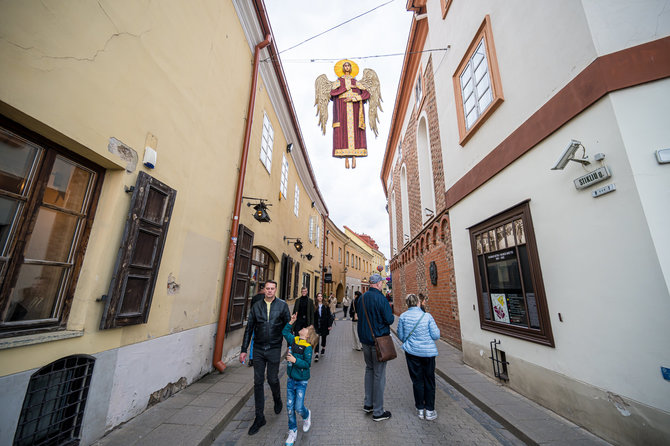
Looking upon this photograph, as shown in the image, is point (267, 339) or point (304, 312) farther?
point (304, 312)

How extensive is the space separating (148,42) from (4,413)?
163 inches

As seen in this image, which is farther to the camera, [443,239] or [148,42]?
[443,239]

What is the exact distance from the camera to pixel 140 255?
138 inches

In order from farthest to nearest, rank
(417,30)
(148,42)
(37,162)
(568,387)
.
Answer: (417,30)
(148,42)
(568,387)
(37,162)

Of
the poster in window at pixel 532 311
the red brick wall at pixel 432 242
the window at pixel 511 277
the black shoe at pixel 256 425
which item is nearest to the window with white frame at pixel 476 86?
the red brick wall at pixel 432 242

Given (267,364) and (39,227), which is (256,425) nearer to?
(267,364)

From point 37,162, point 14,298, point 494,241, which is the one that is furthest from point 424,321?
point 37,162

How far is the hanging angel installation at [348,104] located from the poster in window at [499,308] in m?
5.11

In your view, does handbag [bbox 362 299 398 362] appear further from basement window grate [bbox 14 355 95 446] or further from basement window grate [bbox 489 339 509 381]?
basement window grate [bbox 14 355 95 446]

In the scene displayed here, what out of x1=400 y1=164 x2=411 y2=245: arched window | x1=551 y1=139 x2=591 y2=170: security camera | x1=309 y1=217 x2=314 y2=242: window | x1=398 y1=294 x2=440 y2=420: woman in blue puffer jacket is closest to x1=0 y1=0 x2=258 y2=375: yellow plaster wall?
x1=398 y1=294 x2=440 y2=420: woman in blue puffer jacket

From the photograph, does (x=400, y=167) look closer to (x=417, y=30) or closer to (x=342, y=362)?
(x=417, y=30)

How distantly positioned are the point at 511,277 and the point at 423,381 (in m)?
2.27

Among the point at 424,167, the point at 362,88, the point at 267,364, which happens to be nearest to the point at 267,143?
the point at 362,88

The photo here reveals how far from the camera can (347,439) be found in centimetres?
312
